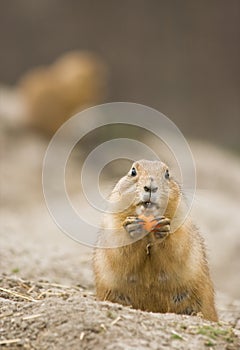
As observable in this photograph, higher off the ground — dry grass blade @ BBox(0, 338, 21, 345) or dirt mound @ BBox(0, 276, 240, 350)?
dirt mound @ BBox(0, 276, 240, 350)

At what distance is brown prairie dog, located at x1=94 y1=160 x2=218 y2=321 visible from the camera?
18.0 feet

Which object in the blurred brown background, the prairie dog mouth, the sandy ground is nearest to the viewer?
the sandy ground

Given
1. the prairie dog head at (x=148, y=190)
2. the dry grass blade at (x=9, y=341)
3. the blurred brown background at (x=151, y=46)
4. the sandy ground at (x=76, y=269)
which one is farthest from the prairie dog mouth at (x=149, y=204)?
the blurred brown background at (x=151, y=46)

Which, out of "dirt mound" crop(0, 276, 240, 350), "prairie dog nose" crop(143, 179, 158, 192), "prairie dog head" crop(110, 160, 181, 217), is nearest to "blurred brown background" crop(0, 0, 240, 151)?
"prairie dog head" crop(110, 160, 181, 217)

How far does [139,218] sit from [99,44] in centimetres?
1464

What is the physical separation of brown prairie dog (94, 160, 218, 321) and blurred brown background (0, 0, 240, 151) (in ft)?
43.5

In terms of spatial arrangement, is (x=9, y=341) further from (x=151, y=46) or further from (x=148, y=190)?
(x=151, y=46)

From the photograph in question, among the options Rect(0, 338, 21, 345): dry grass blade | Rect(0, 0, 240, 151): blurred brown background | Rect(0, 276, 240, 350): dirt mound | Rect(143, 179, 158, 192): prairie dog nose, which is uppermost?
Rect(0, 0, 240, 151): blurred brown background

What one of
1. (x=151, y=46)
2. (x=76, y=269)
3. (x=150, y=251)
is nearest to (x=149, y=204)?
(x=150, y=251)

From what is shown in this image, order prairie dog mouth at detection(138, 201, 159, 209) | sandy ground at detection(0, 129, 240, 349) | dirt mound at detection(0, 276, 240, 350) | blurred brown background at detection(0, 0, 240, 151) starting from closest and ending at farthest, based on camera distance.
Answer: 1. dirt mound at detection(0, 276, 240, 350)
2. sandy ground at detection(0, 129, 240, 349)
3. prairie dog mouth at detection(138, 201, 159, 209)
4. blurred brown background at detection(0, 0, 240, 151)

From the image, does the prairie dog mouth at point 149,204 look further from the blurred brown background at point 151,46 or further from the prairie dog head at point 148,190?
the blurred brown background at point 151,46

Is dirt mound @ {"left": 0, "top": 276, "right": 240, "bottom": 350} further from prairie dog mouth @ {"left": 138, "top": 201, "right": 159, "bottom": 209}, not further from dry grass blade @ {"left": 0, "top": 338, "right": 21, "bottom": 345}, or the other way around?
prairie dog mouth @ {"left": 138, "top": 201, "right": 159, "bottom": 209}

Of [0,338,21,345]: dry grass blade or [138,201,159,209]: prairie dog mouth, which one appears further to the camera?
[138,201,159,209]: prairie dog mouth

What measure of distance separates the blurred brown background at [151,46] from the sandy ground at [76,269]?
2.58 m
